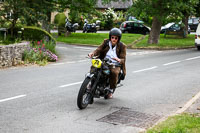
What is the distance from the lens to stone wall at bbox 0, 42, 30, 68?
14430 millimetres

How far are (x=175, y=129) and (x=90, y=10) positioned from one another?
89.2 feet

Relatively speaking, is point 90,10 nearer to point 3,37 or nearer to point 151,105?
point 3,37

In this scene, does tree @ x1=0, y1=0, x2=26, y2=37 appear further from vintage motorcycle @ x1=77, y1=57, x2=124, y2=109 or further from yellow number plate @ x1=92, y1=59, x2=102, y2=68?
yellow number plate @ x1=92, y1=59, x2=102, y2=68

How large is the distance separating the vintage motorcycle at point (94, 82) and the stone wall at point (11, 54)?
284 inches

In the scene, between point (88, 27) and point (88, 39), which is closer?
point (88, 39)

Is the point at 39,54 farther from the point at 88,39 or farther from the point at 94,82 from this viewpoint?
the point at 88,39

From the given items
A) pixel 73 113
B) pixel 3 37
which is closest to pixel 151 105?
pixel 73 113

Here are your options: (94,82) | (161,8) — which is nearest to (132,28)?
(161,8)

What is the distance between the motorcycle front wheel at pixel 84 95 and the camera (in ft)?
24.1

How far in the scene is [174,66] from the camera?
633 inches

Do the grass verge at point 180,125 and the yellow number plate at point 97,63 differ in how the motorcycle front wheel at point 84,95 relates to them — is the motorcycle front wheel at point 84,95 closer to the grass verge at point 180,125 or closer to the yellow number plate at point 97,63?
the yellow number plate at point 97,63

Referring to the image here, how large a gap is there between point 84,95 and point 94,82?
0.35 m

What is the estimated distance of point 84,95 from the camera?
7586 mm

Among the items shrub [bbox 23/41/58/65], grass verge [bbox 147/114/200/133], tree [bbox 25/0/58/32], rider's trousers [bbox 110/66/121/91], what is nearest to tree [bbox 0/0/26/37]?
tree [bbox 25/0/58/32]
